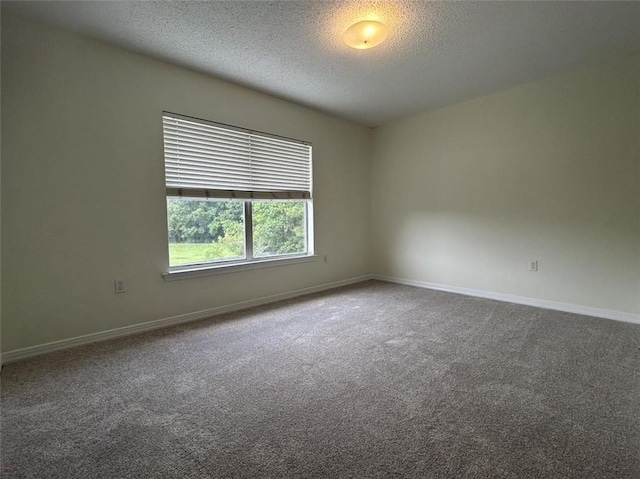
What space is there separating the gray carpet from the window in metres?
0.95

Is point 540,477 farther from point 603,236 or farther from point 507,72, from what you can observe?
point 507,72

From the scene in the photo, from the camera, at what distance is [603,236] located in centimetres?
324

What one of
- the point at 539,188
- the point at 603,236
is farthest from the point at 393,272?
the point at 603,236

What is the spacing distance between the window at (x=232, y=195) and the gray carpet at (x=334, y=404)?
95cm

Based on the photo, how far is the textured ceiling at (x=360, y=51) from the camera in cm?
225

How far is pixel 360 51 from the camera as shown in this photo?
2.82m

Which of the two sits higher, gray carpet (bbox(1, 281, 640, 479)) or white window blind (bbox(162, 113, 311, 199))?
white window blind (bbox(162, 113, 311, 199))

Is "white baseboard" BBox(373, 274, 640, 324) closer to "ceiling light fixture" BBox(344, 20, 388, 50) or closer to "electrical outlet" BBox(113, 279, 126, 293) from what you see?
"ceiling light fixture" BBox(344, 20, 388, 50)

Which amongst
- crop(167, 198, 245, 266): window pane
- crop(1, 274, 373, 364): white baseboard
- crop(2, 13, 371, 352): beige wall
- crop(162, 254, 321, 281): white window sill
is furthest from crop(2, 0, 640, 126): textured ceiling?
crop(1, 274, 373, 364): white baseboard

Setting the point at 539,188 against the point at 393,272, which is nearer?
the point at 539,188

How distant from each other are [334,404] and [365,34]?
261 centimetres

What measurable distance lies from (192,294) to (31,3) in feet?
8.41

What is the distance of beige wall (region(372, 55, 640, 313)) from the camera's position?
10.3 feet

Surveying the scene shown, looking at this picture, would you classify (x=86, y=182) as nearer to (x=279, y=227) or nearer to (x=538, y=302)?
(x=279, y=227)
